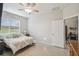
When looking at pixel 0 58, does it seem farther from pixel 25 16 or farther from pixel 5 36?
pixel 25 16

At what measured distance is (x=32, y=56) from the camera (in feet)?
6.05

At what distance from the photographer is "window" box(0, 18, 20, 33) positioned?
1.82 meters

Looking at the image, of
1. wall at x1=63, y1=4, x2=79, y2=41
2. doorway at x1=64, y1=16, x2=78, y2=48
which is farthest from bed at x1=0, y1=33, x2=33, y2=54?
wall at x1=63, y1=4, x2=79, y2=41

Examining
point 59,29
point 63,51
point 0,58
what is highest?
point 59,29

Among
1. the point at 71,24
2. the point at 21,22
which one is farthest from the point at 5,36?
the point at 71,24

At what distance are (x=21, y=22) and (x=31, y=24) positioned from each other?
21 cm

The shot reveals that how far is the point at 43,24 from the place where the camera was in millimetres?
2010

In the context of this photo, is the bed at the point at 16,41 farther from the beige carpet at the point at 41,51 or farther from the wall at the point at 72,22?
the wall at the point at 72,22

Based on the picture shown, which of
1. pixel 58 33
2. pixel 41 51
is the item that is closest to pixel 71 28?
pixel 58 33

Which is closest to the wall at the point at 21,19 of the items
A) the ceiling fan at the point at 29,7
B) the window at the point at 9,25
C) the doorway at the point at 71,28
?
the window at the point at 9,25

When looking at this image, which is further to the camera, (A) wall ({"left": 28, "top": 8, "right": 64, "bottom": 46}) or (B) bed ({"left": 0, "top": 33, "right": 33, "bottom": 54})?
(A) wall ({"left": 28, "top": 8, "right": 64, "bottom": 46})

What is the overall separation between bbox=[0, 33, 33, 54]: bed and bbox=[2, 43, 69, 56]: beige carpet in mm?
85

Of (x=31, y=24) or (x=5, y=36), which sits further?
(x=31, y=24)

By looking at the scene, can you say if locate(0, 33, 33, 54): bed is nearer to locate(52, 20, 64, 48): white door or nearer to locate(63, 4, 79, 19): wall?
locate(52, 20, 64, 48): white door
